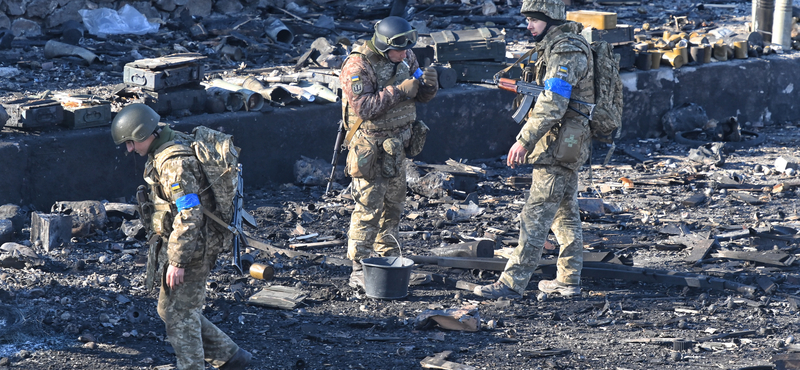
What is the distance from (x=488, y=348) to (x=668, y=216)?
3934 millimetres

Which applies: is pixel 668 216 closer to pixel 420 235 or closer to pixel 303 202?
pixel 420 235

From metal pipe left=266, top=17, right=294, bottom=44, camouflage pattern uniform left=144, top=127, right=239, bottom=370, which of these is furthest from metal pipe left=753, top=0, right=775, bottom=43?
camouflage pattern uniform left=144, top=127, right=239, bottom=370

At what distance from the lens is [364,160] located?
636 centimetres

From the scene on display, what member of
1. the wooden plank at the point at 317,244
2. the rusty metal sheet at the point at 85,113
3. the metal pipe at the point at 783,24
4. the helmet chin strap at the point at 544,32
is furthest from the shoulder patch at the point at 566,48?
the metal pipe at the point at 783,24

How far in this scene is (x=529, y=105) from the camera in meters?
6.23

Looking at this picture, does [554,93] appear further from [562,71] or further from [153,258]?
[153,258]

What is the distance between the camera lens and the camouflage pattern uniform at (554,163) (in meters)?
5.88

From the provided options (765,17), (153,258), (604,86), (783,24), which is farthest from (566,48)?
(765,17)

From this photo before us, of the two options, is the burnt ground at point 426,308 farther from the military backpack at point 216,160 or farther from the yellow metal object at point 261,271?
the military backpack at point 216,160

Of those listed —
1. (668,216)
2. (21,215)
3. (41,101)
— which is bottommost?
(668,216)

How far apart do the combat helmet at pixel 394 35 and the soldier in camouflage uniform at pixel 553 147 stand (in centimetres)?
86

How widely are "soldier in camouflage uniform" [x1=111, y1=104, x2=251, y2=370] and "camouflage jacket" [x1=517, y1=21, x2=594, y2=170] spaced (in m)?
2.39

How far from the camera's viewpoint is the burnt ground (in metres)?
5.35

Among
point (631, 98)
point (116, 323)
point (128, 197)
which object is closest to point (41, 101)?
point (128, 197)
